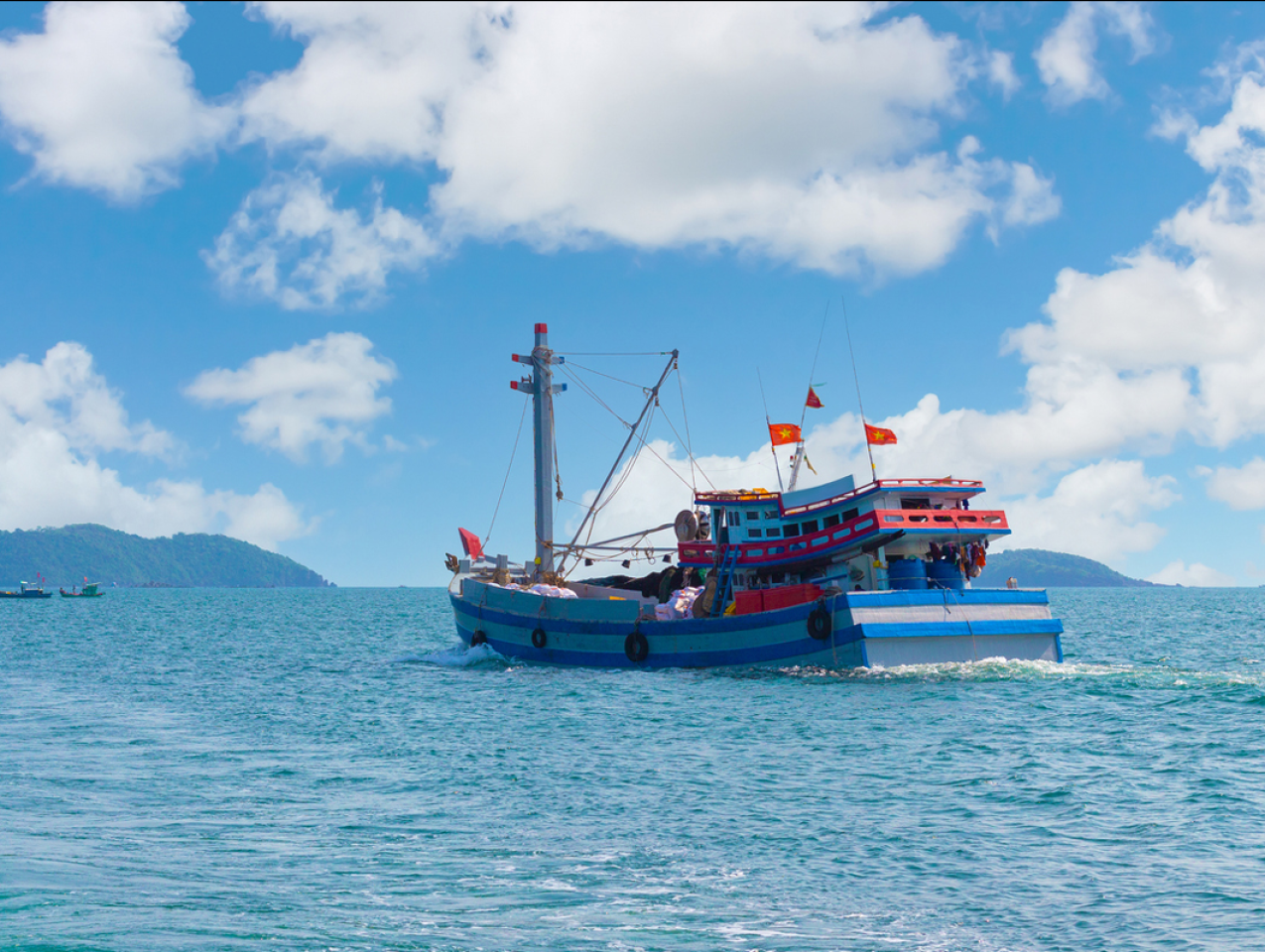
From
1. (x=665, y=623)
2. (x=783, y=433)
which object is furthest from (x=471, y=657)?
(x=783, y=433)

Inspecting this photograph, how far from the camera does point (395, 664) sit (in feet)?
146

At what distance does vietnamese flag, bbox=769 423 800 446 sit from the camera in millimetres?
37344

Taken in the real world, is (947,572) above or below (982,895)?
above

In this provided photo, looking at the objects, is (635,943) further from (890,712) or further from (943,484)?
(943,484)

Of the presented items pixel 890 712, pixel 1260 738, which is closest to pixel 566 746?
pixel 890 712

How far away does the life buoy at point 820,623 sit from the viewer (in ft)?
102

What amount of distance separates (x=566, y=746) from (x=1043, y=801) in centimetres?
979

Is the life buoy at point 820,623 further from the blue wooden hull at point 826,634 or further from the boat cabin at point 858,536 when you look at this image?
the boat cabin at point 858,536

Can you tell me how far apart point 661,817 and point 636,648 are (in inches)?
797

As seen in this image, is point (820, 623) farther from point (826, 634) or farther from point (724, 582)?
point (724, 582)

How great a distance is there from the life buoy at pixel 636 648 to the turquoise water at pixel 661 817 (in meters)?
3.96

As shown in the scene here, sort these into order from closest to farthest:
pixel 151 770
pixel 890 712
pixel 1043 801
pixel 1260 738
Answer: pixel 1043 801 < pixel 151 770 < pixel 1260 738 < pixel 890 712

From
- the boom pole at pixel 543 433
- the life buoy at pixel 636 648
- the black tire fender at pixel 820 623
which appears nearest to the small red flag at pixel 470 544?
the boom pole at pixel 543 433

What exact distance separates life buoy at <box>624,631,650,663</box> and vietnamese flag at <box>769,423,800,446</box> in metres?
8.64
